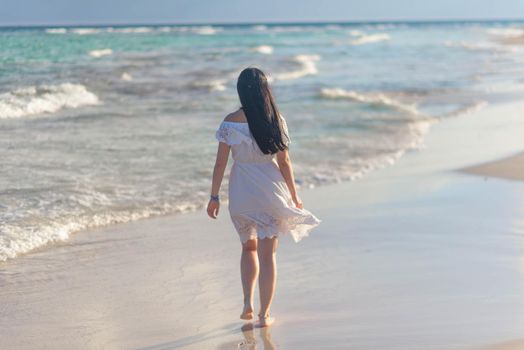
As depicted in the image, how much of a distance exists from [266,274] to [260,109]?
37.4 inches

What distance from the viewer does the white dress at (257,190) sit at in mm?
4910

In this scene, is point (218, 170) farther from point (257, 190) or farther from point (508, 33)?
point (508, 33)

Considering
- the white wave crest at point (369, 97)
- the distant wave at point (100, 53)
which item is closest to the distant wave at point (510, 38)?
the distant wave at point (100, 53)

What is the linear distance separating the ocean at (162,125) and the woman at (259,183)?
2460mm

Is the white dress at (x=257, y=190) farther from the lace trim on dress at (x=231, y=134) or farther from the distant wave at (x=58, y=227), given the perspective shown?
the distant wave at (x=58, y=227)

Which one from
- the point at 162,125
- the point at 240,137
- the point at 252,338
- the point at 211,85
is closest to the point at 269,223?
the point at 240,137

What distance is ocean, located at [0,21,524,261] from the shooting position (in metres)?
8.70

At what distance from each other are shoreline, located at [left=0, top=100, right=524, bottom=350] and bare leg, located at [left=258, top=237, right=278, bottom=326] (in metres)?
0.13

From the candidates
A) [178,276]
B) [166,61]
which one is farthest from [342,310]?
[166,61]

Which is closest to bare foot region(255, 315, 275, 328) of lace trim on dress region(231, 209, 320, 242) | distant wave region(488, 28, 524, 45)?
lace trim on dress region(231, 209, 320, 242)

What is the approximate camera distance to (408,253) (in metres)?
6.59

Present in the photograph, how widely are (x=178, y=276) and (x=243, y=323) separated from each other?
3.93 feet

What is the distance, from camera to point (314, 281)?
593 cm

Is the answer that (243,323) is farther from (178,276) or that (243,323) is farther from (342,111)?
(342,111)
